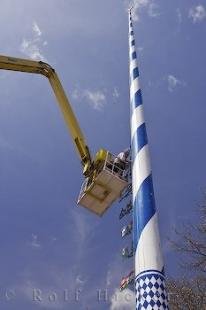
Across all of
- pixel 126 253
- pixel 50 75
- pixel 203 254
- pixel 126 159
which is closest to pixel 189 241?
pixel 203 254

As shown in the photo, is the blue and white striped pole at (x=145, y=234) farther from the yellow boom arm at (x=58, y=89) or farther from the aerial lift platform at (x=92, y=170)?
the yellow boom arm at (x=58, y=89)

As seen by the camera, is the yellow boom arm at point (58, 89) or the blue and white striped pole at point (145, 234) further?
the yellow boom arm at point (58, 89)

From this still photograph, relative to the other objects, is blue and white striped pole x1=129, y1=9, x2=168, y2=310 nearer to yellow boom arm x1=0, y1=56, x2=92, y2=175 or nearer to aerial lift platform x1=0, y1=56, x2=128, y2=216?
aerial lift platform x1=0, y1=56, x2=128, y2=216

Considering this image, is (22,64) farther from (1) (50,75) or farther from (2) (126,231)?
(2) (126,231)

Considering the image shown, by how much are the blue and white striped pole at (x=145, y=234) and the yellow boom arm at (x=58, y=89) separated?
1261cm

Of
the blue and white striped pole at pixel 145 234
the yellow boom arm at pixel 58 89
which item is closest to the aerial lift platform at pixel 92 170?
the yellow boom arm at pixel 58 89

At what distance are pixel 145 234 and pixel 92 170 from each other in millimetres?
12732

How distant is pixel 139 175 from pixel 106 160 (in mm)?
10314

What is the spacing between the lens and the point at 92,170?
735 inches

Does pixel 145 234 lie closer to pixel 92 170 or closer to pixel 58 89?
pixel 92 170

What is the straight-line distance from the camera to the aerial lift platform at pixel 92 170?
16.6 m

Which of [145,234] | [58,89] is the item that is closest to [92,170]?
[58,89]

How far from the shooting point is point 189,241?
904 inches

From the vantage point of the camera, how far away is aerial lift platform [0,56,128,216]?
16.6 m
